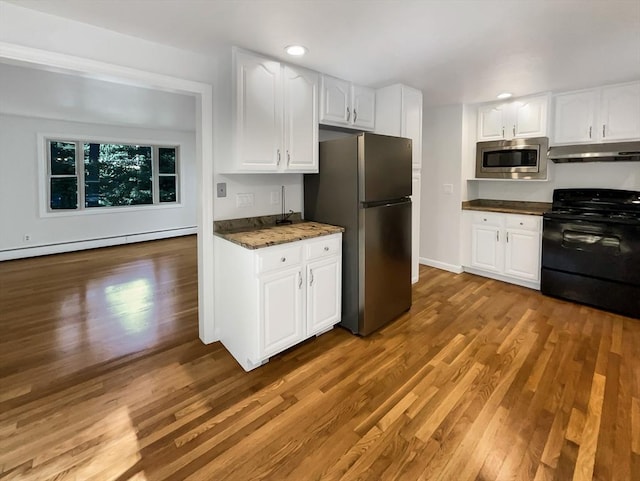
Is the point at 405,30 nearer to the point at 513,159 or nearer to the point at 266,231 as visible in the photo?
the point at 266,231

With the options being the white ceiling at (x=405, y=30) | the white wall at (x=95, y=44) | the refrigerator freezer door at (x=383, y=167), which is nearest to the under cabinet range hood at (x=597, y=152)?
the white ceiling at (x=405, y=30)

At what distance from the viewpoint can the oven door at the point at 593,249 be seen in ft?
10.5

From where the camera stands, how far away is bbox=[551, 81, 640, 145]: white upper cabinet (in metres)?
3.38

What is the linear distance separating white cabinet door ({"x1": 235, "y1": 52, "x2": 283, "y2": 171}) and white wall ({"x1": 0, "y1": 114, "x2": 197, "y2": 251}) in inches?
200

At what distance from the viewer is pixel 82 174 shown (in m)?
6.21

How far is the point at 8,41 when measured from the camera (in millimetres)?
1829

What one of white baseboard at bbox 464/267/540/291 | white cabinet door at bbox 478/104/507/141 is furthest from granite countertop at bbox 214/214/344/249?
white cabinet door at bbox 478/104/507/141

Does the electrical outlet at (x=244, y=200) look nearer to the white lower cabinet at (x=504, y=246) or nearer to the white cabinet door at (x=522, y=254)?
the white lower cabinet at (x=504, y=246)

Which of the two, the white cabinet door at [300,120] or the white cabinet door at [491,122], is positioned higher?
the white cabinet door at [491,122]

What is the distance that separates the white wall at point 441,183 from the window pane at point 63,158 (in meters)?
6.00

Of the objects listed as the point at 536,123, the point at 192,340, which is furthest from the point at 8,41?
the point at 536,123

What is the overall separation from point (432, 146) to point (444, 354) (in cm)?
303

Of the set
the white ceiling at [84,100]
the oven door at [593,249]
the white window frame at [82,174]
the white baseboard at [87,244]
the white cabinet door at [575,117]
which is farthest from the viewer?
the white window frame at [82,174]

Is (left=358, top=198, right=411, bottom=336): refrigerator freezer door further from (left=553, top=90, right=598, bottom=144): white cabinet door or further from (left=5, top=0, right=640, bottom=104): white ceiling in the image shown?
(left=553, top=90, right=598, bottom=144): white cabinet door
